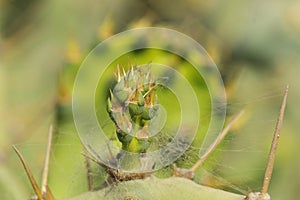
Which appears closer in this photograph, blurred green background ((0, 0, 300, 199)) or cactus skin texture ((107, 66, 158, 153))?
cactus skin texture ((107, 66, 158, 153))

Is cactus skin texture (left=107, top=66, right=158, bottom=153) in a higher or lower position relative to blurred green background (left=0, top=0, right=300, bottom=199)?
lower

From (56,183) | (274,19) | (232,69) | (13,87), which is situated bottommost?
(56,183)

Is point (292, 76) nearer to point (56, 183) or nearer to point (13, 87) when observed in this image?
point (13, 87)

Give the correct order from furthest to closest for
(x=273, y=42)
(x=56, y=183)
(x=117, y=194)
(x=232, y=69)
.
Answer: (x=273, y=42) < (x=232, y=69) < (x=56, y=183) < (x=117, y=194)

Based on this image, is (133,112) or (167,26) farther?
(167,26)

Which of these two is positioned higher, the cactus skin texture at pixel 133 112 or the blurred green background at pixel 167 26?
the blurred green background at pixel 167 26

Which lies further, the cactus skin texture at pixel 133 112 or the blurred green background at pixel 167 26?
the blurred green background at pixel 167 26

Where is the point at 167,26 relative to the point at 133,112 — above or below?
above

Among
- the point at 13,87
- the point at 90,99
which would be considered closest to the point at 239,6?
the point at 13,87
